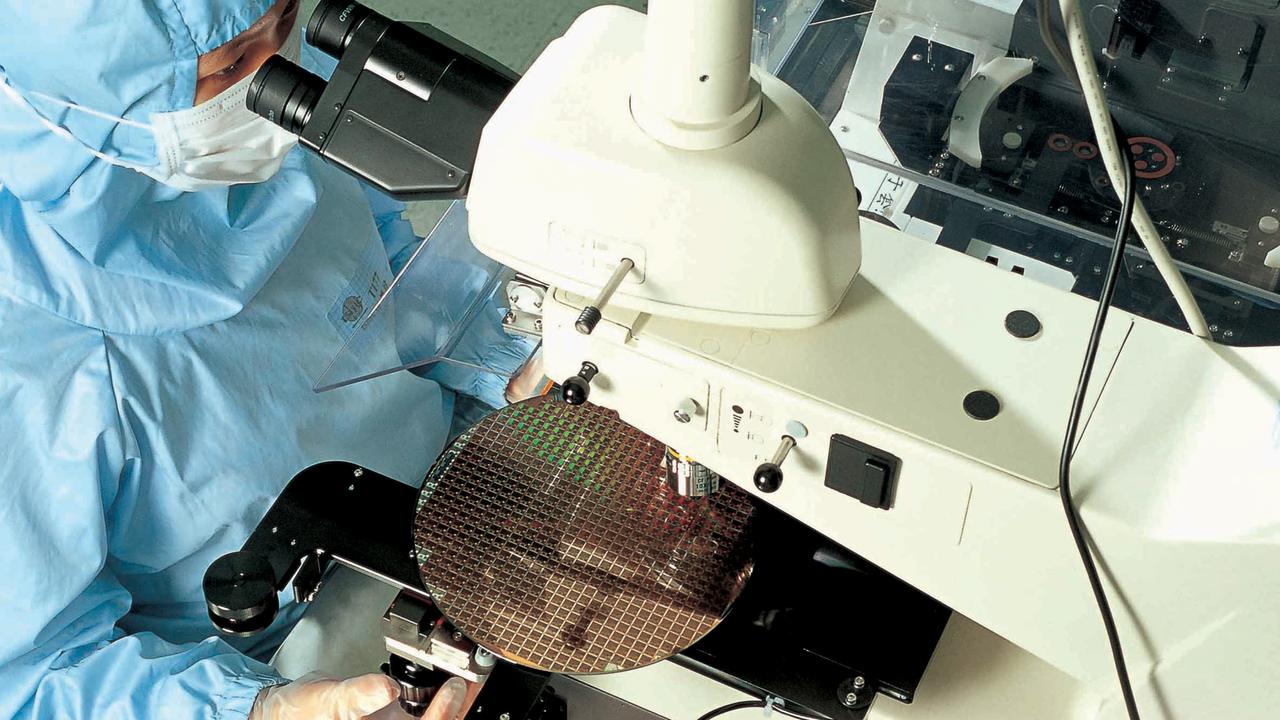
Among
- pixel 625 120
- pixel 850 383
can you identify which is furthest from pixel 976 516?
pixel 625 120

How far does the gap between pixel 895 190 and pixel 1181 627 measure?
0.87 m

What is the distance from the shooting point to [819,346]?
80 centimetres

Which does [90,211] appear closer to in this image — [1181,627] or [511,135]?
[511,135]

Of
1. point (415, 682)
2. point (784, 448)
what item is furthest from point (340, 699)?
point (784, 448)

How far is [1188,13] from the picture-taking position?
157 centimetres

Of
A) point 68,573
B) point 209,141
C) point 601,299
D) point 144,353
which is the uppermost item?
point 601,299

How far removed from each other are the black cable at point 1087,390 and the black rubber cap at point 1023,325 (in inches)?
1.5

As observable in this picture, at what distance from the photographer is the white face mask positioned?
49.4 inches

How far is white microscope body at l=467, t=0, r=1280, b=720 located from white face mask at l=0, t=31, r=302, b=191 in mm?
622

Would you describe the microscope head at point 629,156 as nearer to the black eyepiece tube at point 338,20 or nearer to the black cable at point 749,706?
the black eyepiece tube at point 338,20

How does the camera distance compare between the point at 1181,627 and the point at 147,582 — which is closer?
the point at 1181,627

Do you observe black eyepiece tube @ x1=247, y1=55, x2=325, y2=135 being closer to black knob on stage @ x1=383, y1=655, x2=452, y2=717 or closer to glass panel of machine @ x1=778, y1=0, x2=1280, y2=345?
black knob on stage @ x1=383, y1=655, x2=452, y2=717

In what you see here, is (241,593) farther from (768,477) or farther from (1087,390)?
(1087,390)

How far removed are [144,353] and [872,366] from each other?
37.4 inches
